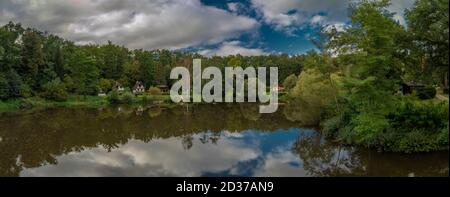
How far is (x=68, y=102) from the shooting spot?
148ft

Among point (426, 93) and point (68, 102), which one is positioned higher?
point (426, 93)

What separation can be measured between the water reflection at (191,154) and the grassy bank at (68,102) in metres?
15.7

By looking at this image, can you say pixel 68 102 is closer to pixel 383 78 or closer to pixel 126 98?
pixel 126 98

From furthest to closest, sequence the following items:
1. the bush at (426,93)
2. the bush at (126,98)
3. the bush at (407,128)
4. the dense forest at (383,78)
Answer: the bush at (126,98)
the bush at (426,93)
the dense forest at (383,78)
the bush at (407,128)

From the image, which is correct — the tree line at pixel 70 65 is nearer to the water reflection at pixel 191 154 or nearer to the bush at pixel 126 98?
the bush at pixel 126 98

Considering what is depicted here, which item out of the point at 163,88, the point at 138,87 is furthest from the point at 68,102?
the point at 163,88

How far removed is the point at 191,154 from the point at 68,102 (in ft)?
110

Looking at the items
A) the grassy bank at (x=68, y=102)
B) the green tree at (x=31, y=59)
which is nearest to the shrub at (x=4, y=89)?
the grassy bank at (x=68, y=102)

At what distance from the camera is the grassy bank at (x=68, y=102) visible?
39.7 metres

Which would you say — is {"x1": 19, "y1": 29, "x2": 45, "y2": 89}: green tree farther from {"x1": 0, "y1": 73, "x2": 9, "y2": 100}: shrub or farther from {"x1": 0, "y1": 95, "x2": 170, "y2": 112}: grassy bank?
{"x1": 0, "y1": 73, "x2": 9, "y2": 100}: shrub

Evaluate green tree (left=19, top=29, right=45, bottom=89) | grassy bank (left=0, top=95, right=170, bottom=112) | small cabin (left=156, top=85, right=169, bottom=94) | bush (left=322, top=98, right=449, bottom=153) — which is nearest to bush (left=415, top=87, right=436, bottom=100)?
bush (left=322, top=98, right=449, bottom=153)

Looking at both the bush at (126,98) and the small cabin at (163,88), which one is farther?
the small cabin at (163,88)

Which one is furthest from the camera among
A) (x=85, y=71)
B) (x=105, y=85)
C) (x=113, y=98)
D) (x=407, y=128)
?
(x=105, y=85)
